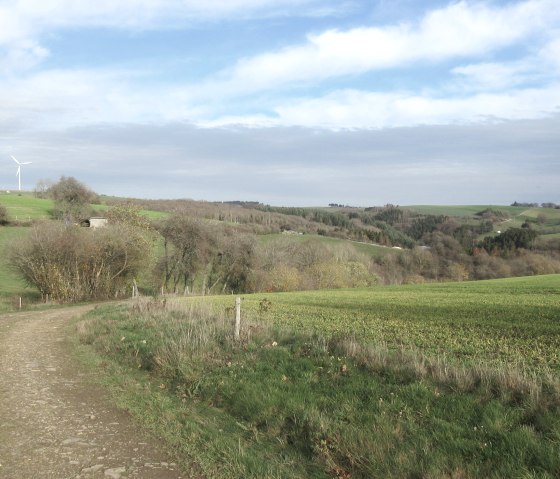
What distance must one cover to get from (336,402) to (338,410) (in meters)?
0.36

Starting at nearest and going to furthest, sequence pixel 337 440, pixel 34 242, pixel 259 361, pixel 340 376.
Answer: pixel 337 440, pixel 340 376, pixel 259 361, pixel 34 242

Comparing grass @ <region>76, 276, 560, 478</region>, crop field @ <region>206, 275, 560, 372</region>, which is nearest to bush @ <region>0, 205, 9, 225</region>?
crop field @ <region>206, 275, 560, 372</region>

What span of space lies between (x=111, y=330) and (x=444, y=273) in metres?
97.1

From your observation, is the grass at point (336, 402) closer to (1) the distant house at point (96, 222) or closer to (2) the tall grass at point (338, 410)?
(2) the tall grass at point (338, 410)

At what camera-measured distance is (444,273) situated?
4119 inches

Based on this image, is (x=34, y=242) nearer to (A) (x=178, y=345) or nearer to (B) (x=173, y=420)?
(A) (x=178, y=345)

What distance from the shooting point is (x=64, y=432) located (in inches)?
290

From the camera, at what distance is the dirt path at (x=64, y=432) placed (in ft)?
20.0

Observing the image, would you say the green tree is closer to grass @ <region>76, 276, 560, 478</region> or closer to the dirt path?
grass @ <region>76, 276, 560, 478</region>

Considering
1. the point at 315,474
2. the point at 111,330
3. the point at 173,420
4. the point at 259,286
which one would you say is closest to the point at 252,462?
the point at 315,474

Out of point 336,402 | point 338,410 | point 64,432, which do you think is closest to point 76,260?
point 64,432

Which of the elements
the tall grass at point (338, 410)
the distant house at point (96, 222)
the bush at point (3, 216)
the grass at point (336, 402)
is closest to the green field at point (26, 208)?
the bush at point (3, 216)

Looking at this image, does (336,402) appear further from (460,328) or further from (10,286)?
(10,286)

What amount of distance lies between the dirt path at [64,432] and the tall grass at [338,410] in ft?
1.50
